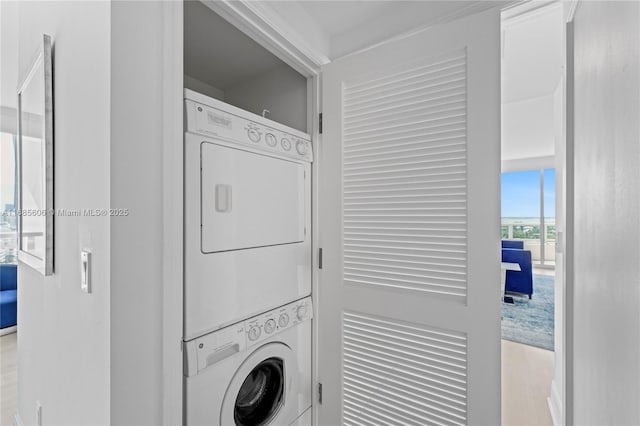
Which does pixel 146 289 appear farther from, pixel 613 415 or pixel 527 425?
pixel 527 425

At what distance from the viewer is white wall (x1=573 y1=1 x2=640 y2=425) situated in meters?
0.38

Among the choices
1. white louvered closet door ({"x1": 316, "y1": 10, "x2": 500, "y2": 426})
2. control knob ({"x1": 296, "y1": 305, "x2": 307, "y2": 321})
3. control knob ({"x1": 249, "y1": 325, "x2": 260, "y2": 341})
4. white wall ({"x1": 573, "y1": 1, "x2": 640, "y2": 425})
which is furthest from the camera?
control knob ({"x1": 296, "y1": 305, "x2": 307, "y2": 321})

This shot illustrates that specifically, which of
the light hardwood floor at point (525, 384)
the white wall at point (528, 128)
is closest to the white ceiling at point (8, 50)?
the light hardwood floor at point (525, 384)

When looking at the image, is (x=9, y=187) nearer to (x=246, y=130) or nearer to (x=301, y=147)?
(x=246, y=130)

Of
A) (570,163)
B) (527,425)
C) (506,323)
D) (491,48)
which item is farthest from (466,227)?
(506,323)

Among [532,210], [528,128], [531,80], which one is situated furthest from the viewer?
[532,210]

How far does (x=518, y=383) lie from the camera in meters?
2.22

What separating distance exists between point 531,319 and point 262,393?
12.2ft

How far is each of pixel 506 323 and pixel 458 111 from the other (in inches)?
134

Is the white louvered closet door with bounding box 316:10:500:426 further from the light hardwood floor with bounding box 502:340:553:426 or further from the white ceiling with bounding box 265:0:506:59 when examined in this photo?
→ the light hardwood floor with bounding box 502:340:553:426

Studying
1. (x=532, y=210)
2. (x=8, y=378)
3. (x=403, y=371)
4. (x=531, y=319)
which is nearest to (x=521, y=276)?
(x=531, y=319)

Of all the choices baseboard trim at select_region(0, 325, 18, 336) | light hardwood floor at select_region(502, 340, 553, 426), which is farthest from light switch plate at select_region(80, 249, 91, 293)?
baseboard trim at select_region(0, 325, 18, 336)

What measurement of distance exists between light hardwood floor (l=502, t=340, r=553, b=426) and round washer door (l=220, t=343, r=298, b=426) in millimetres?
1440

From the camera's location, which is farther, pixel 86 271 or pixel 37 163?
pixel 37 163
